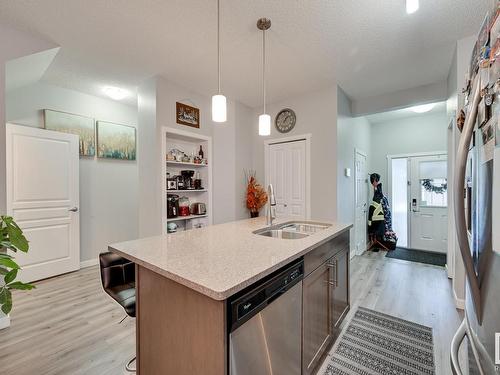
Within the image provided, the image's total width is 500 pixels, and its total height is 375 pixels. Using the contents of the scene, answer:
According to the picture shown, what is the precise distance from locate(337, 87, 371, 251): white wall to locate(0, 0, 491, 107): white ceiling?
0.49 meters

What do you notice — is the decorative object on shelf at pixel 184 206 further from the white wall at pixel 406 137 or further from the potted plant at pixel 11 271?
the white wall at pixel 406 137

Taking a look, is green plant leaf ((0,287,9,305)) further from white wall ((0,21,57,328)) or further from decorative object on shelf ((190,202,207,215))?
decorative object on shelf ((190,202,207,215))

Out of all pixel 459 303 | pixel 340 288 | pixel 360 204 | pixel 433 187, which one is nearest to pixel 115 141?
pixel 340 288

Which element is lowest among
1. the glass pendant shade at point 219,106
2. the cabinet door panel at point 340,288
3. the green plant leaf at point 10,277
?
the cabinet door panel at point 340,288

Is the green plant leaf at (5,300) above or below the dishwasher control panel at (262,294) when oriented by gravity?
below

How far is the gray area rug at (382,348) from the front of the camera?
1.67m

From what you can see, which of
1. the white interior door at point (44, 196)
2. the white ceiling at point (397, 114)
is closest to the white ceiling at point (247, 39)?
the white interior door at point (44, 196)

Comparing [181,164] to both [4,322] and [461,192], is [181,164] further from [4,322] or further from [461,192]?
Answer: [461,192]

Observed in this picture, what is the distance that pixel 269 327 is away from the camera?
110cm

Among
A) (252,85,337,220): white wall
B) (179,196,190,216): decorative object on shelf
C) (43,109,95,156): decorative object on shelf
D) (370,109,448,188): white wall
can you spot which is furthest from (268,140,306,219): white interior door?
(43,109,95,156): decorative object on shelf

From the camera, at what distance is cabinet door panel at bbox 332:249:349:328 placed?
6.11ft

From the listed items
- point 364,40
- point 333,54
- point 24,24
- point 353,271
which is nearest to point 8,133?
point 24,24

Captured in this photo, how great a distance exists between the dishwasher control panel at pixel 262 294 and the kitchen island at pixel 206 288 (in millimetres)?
29

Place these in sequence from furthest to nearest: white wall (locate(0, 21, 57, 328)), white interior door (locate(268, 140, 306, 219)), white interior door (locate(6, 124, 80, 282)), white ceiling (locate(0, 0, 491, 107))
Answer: white interior door (locate(268, 140, 306, 219)) < white interior door (locate(6, 124, 80, 282)) < white wall (locate(0, 21, 57, 328)) < white ceiling (locate(0, 0, 491, 107))
